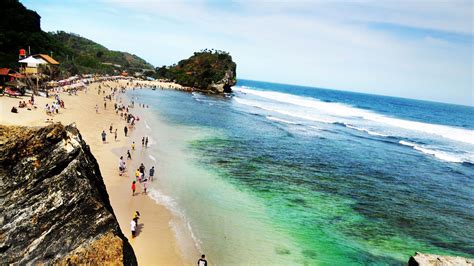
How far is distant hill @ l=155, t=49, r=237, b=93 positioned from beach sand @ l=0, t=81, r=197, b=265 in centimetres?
7262

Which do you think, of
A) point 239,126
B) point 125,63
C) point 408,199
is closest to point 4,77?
point 239,126

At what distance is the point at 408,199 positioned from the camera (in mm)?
26547

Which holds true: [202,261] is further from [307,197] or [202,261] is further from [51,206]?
[307,197]

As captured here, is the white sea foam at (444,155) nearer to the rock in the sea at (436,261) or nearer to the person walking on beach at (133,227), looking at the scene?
the rock in the sea at (436,261)

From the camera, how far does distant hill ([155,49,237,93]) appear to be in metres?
119

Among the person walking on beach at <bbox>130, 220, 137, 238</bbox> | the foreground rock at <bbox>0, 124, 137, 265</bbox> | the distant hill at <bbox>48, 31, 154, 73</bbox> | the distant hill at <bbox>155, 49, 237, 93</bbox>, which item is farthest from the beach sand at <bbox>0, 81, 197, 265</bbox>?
the distant hill at <bbox>48, 31, 154, 73</bbox>

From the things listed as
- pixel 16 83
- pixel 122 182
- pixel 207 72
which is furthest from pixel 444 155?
pixel 207 72

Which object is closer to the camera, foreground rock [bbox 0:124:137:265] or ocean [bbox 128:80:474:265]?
foreground rock [bbox 0:124:137:265]

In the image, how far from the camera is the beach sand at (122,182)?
51.5 ft

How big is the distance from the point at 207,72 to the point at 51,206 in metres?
120

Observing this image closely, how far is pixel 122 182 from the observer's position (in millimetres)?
23625

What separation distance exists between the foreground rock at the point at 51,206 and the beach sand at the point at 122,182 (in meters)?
2.57

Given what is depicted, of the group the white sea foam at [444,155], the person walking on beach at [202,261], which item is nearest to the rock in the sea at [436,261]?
the person walking on beach at [202,261]

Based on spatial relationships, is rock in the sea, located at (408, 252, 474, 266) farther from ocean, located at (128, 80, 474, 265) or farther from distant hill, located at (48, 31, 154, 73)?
distant hill, located at (48, 31, 154, 73)
